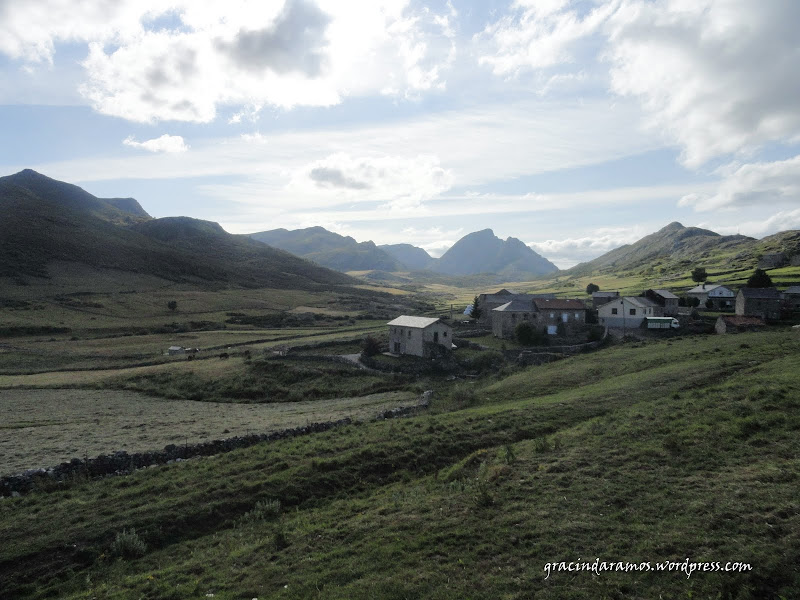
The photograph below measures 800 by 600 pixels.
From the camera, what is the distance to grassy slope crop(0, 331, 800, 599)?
9.71m

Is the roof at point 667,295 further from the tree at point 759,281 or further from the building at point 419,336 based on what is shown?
the building at point 419,336

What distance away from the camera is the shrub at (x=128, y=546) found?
13.4 metres

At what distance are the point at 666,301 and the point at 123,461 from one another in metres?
76.2

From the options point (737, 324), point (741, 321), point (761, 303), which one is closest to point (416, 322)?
point (737, 324)

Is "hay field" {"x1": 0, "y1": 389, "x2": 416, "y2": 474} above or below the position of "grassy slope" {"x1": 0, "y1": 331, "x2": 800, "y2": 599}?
below

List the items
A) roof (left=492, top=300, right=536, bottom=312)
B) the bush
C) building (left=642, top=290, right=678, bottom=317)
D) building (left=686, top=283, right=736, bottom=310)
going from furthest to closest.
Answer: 1. building (left=686, top=283, right=736, bottom=310)
2. building (left=642, top=290, right=678, bottom=317)
3. roof (left=492, top=300, right=536, bottom=312)
4. the bush

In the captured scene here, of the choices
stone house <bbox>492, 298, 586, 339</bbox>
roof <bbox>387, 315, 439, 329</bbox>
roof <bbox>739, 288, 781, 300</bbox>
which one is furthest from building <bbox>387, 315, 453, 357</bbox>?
roof <bbox>739, 288, 781, 300</bbox>

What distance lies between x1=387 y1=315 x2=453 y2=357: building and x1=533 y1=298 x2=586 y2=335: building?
16.4 m

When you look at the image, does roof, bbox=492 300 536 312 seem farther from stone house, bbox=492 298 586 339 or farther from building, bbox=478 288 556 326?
building, bbox=478 288 556 326

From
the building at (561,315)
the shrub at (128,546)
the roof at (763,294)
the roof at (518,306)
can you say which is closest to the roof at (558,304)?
the building at (561,315)

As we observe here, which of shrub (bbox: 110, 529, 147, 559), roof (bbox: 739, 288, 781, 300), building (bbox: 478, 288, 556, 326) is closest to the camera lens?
shrub (bbox: 110, 529, 147, 559)

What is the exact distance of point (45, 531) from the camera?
585 inches

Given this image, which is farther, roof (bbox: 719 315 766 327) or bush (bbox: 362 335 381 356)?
bush (bbox: 362 335 381 356)

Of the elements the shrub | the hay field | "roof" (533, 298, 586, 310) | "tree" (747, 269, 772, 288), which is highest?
"tree" (747, 269, 772, 288)
